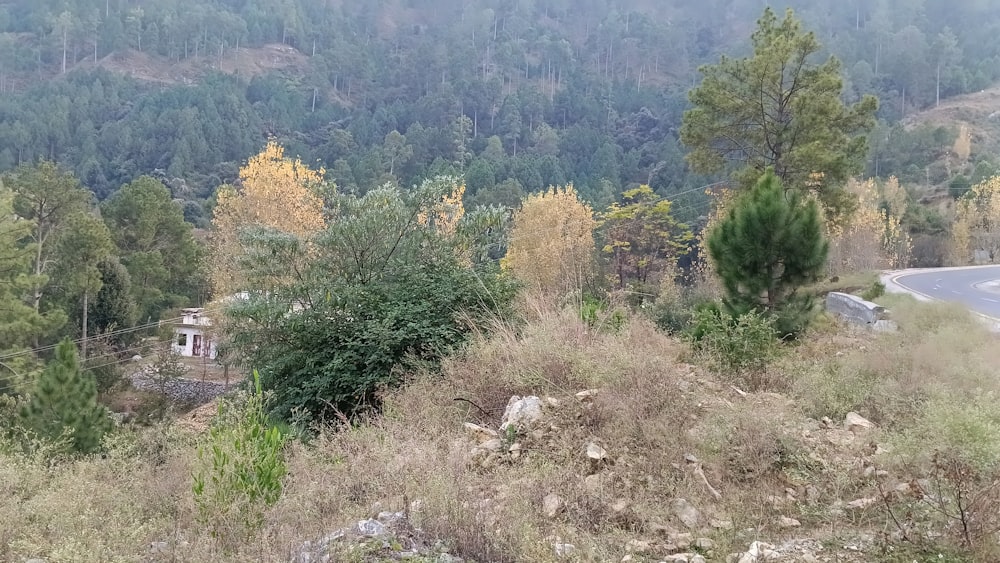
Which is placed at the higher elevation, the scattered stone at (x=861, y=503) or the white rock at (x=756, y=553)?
the scattered stone at (x=861, y=503)

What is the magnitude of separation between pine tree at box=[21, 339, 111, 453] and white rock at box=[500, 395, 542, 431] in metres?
9.04

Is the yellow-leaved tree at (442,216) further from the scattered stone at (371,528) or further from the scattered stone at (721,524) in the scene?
the scattered stone at (721,524)

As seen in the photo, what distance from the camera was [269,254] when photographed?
947cm

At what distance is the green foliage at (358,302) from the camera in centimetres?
727

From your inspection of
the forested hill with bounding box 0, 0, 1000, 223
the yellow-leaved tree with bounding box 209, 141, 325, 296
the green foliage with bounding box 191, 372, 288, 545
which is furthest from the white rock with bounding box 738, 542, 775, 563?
the forested hill with bounding box 0, 0, 1000, 223

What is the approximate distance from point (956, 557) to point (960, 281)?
66.9ft

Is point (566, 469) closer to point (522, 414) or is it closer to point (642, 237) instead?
point (522, 414)

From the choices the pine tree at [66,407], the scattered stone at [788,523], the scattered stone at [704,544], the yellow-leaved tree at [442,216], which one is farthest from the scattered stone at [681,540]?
the pine tree at [66,407]

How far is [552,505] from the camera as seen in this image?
3494 millimetres

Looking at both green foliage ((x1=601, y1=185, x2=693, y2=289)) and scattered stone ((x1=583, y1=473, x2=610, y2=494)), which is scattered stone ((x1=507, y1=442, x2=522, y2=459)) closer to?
scattered stone ((x1=583, y1=473, x2=610, y2=494))

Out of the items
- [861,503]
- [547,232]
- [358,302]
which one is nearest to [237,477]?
[861,503]

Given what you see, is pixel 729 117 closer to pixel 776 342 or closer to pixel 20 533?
pixel 776 342

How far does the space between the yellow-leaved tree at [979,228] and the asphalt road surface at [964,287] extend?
1328cm

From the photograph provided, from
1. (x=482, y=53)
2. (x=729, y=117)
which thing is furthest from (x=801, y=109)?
(x=482, y=53)
